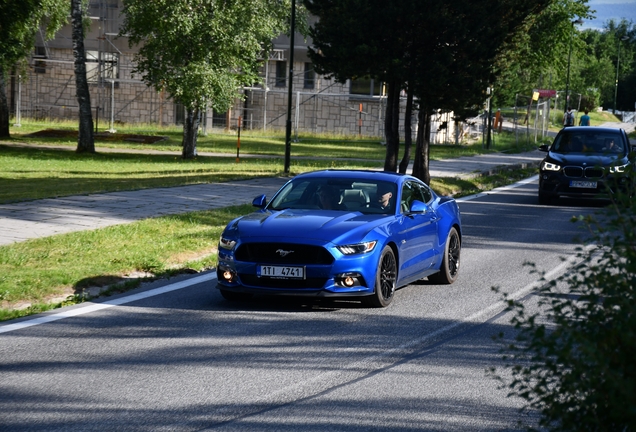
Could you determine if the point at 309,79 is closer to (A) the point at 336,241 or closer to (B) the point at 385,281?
(B) the point at 385,281

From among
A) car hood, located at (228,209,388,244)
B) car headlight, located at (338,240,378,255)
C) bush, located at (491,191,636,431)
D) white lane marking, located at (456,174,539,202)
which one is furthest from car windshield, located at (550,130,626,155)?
bush, located at (491,191,636,431)

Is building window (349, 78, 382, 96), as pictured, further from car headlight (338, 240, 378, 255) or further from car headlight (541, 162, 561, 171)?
car headlight (338, 240, 378, 255)

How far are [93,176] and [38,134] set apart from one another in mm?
23567

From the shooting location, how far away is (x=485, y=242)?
16.5m

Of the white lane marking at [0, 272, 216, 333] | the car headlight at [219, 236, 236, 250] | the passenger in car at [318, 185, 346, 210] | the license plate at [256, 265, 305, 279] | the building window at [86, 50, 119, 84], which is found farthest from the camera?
the building window at [86, 50, 119, 84]

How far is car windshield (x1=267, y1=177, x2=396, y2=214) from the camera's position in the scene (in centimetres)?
1125

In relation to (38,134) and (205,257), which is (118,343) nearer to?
(205,257)

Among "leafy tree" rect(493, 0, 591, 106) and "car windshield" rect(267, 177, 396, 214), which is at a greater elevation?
"leafy tree" rect(493, 0, 591, 106)

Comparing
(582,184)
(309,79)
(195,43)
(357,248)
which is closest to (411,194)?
(357,248)

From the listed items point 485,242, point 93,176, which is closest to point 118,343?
point 485,242

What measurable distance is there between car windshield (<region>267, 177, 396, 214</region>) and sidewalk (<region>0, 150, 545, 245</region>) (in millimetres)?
4111

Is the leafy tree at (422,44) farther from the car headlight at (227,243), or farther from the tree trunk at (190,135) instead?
the car headlight at (227,243)

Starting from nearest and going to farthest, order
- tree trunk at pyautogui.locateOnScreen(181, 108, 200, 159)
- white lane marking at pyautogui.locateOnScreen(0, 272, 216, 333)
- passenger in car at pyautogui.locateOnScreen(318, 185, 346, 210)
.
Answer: white lane marking at pyautogui.locateOnScreen(0, 272, 216, 333) < passenger in car at pyautogui.locateOnScreen(318, 185, 346, 210) < tree trunk at pyautogui.locateOnScreen(181, 108, 200, 159)

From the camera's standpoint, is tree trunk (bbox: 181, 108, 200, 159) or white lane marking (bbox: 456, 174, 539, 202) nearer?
white lane marking (bbox: 456, 174, 539, 202)
